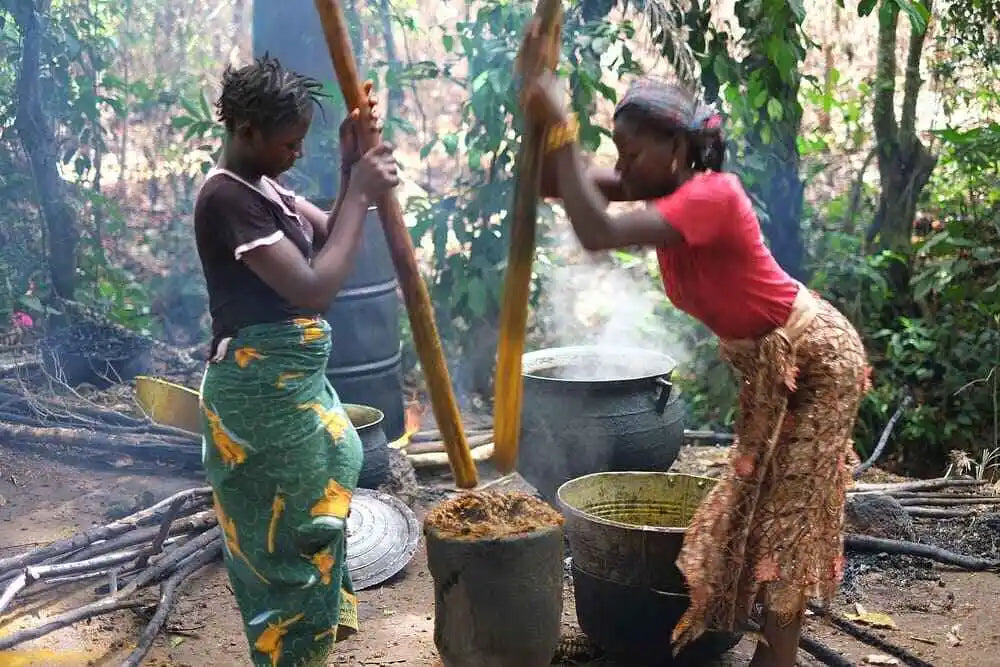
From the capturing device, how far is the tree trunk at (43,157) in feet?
23.9

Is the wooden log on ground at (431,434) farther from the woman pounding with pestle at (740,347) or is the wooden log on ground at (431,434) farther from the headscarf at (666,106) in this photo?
the headscarf at (666,106)

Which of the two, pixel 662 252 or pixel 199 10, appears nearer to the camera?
pixel 662 252

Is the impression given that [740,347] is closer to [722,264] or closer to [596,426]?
[722,264]

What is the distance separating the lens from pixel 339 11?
108 inches

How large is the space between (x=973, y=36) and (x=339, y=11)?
6.56 meters

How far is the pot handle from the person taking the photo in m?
4.44

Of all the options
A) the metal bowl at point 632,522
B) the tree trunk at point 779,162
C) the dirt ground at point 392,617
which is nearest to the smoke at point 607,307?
the tree trunk at point 779,162

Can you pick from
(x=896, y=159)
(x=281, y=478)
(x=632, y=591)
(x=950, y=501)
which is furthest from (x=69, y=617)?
(x=896, y=159)

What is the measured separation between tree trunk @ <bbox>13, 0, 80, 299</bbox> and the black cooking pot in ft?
15.4

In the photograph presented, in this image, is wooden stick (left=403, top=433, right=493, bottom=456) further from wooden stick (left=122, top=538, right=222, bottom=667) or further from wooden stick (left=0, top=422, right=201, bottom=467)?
wooden stick (left=122, top=538, right=222, bottom=667)

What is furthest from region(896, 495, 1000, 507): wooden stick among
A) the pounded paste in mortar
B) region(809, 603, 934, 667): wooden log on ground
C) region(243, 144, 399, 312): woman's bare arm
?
region(243, 144, 399, 312): woman's bare arm

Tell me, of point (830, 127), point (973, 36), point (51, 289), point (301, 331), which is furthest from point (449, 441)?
point (830, 127)

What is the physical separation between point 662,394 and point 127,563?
98.9 inches

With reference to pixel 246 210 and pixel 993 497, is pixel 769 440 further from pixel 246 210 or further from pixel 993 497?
pixel 993 497
